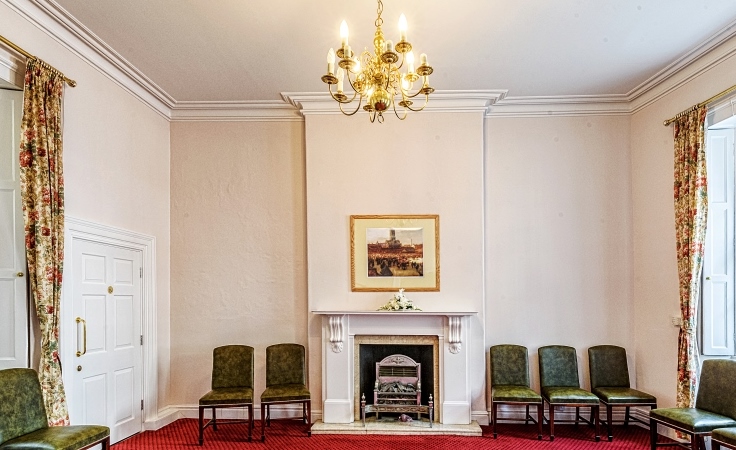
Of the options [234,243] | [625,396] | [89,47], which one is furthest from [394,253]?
[89,47]

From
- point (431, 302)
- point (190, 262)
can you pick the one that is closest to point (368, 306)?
point (431, 302)

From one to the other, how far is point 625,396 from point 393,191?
127 inches

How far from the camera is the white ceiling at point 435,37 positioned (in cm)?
427

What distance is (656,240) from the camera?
594 cm

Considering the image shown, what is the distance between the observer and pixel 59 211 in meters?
4.24

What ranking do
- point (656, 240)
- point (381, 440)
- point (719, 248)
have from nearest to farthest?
point (719, 248)
point (381, 440)
point (656, 240)

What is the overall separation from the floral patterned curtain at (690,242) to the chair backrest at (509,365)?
4.94 feet

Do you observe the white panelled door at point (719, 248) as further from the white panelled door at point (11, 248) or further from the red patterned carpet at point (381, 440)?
the white panelled door at point (11, 248)

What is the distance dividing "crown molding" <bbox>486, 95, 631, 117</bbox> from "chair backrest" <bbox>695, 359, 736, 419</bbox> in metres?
3.00

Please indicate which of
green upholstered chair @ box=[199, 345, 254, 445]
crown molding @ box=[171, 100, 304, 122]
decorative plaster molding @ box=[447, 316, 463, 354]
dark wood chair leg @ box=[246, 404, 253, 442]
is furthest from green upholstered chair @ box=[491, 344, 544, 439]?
crown molding @ box=[171, 100, 304, 122]

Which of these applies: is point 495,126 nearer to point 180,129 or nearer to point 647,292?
point 647,292

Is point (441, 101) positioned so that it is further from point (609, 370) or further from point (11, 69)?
point (11, 69)

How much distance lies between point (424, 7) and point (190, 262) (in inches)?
161

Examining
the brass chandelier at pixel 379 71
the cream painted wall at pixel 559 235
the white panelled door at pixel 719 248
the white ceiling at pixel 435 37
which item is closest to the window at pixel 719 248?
the white panelled door at pixel 719 248
